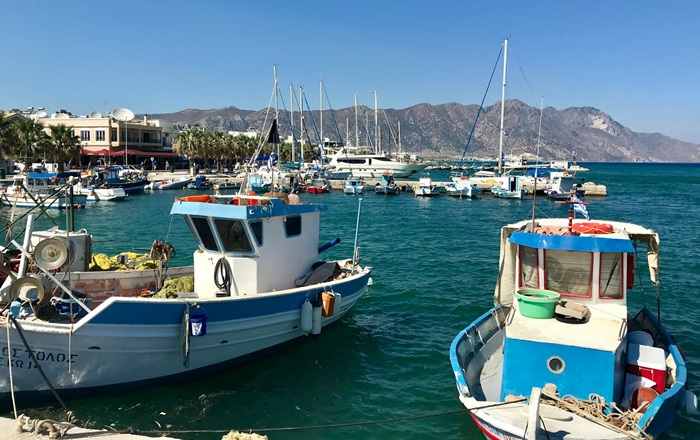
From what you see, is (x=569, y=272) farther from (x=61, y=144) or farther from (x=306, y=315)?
(x=61, y=144)

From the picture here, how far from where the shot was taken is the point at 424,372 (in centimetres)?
1284

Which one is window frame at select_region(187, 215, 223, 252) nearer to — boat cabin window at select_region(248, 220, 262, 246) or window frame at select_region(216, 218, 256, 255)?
window frame at select_region(216, 218, 256, 255)

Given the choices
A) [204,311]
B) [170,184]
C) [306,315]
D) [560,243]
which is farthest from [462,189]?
[204,311]

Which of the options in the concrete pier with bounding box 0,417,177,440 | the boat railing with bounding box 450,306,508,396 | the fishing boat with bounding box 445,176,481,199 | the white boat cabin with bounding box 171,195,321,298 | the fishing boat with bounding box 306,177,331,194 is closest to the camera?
the concrete pier with bounding box 0,417,177,440

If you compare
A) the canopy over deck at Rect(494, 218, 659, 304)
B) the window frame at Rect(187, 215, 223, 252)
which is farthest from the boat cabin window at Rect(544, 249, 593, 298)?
the window frame at Rect(187, 215, 223, 252)

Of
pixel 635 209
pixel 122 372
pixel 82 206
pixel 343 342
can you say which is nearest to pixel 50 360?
pixel 122 372

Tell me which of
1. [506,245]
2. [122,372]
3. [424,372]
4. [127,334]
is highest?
[506,245]

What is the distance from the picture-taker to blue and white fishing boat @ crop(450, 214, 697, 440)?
8070mm

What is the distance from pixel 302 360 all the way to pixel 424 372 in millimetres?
2856

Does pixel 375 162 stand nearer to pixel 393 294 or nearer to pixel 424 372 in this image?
pixel 393 294

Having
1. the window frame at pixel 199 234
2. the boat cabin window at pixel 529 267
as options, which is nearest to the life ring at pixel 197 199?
the window frame at pixel 199 234

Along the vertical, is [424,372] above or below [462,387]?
below

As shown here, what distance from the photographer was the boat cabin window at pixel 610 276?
9891 mm

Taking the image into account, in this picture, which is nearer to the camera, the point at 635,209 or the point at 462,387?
the point at 462,387
